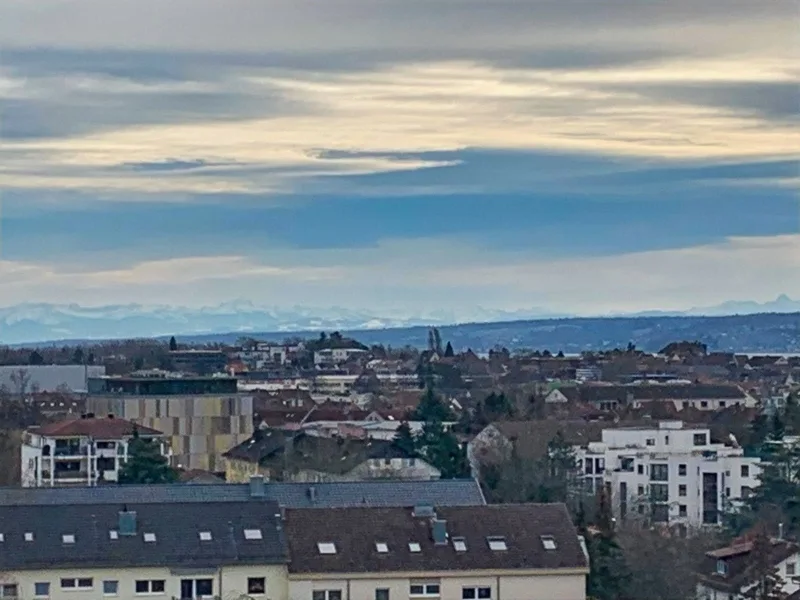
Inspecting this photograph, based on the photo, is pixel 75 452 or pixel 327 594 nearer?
pixel 327 594

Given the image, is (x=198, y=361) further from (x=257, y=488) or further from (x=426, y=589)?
(x=426, y=589)

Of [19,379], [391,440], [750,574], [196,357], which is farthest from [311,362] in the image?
[750,574]

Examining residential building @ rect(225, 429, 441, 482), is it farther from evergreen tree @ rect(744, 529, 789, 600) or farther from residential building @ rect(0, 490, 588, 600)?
residential building @ rect(0, 490, 588, 600)

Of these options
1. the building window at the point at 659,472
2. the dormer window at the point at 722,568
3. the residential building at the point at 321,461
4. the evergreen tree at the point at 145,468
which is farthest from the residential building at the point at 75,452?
the dormer window at the point at 722,568

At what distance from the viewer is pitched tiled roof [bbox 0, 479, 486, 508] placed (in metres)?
38.4

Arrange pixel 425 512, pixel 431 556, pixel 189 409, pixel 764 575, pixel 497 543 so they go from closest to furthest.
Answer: pixel 431 556 → pixel 497 543 → pixel 425 512 → pixel 764 575 → pixel 189 409

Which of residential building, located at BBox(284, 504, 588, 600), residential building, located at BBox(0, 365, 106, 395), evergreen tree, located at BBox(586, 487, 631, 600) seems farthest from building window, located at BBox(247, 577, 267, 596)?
residential building, located at BBox(0, 365, 106, 395)

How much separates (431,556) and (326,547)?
57.7 inches

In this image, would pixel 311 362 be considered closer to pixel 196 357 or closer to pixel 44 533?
pixel 196 357

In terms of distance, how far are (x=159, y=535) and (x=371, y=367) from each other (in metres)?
110

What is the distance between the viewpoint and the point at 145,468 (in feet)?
165

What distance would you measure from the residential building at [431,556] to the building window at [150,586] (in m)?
1.74

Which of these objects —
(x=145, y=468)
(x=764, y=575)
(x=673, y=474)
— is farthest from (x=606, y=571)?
(x=673, y=474)

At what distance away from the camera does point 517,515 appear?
1271 inches
